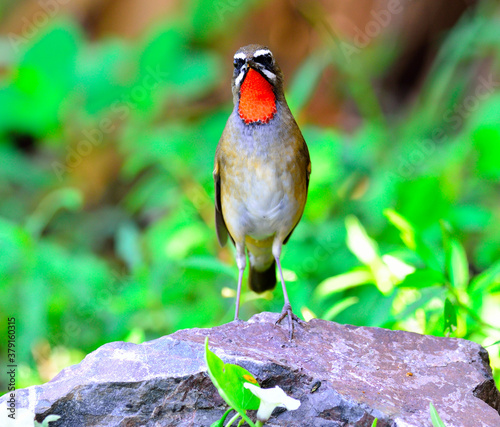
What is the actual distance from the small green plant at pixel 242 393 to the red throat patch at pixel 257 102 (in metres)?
1.78

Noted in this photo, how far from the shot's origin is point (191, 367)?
285 centimetres

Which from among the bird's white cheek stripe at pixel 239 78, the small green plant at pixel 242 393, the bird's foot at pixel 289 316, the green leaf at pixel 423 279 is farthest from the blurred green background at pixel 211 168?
the small green plant at pixel 242 393

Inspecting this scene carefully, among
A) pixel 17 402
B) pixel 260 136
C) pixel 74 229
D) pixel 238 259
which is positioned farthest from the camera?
pixel 74 229

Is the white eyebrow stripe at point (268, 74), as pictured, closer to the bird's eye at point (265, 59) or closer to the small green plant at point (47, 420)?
the bird's eye at point (265, 59)

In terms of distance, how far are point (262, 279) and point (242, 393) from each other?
7.63ft

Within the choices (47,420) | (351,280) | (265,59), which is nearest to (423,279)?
(351,280)

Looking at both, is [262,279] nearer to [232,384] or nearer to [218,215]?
[218,215]

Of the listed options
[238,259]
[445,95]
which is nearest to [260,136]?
[238,259]

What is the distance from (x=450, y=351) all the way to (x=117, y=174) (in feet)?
23.5

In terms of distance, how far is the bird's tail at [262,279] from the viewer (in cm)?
478

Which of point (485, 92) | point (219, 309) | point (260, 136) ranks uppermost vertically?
point (260, 136)

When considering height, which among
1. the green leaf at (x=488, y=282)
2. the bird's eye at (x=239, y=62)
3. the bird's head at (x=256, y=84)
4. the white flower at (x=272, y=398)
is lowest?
the green leaf at (x=488, y=282)

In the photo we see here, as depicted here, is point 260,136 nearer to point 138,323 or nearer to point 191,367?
point 191,367

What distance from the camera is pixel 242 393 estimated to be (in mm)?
2479
